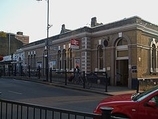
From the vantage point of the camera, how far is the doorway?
94.4 ft

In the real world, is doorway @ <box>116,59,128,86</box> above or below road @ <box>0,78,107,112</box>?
above

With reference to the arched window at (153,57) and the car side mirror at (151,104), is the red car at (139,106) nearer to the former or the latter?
the car side mirror at (151,104)

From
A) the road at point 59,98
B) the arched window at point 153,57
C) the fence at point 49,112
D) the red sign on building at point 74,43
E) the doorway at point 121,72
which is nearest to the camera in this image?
the fence at point 49,112

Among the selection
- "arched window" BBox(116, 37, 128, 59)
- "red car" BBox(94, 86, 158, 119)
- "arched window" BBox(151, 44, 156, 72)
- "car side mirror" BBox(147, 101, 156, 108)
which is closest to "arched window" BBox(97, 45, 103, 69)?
Result: "arched window" BBox(116, 37, 128, 59)

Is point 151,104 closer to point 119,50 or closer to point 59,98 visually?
point 59,98

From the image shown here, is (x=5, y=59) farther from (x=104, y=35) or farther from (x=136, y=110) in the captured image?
(x=136, y=110)

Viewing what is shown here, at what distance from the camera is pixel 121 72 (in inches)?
1142

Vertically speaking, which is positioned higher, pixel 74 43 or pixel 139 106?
pixel 74 43

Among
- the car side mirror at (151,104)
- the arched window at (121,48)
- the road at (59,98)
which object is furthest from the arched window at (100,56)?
the car side mirror at (151,104)

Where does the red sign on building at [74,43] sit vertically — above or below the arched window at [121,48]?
above

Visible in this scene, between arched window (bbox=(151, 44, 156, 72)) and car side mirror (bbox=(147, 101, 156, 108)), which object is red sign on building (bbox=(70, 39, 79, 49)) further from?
car side mirror (bbox=(147, 101, 156, 108))

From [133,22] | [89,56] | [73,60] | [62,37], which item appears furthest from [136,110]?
[62,37]

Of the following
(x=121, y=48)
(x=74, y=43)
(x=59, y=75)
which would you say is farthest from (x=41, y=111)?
(x=59, y=75)

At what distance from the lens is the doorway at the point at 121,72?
1133 inches
